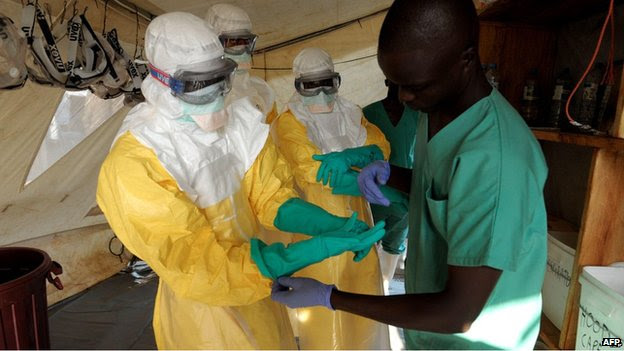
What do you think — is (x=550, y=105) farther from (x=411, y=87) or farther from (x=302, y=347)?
(x=302, y=347)

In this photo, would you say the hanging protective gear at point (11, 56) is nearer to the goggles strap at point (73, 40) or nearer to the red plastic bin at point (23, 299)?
the goggles strap at point (73, 40)

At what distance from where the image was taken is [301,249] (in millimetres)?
908

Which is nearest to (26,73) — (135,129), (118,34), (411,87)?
(118,34)

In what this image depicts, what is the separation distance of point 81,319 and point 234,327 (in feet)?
6.36

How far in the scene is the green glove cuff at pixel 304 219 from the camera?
115cm

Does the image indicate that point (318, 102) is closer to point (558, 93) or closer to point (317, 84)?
point (317, 84)

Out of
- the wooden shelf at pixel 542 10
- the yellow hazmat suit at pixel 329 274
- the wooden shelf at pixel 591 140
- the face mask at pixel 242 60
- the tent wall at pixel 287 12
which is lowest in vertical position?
the yellow hazmat suit at pixel 329 274

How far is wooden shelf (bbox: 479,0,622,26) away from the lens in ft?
4.33

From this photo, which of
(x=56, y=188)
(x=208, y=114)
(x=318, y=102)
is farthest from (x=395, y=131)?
(x=56, y=188)

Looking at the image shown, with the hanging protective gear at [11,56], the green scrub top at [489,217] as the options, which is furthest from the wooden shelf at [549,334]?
the hanging protective gear at [11,56]

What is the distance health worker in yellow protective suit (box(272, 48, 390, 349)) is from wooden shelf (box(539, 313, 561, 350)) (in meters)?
0.75

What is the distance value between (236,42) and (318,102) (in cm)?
55

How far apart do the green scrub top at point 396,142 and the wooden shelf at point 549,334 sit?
873 mm

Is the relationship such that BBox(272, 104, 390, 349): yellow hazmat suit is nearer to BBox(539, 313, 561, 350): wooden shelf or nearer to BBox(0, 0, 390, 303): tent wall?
BBox(539, 313, 561, 350): wooden shelf
